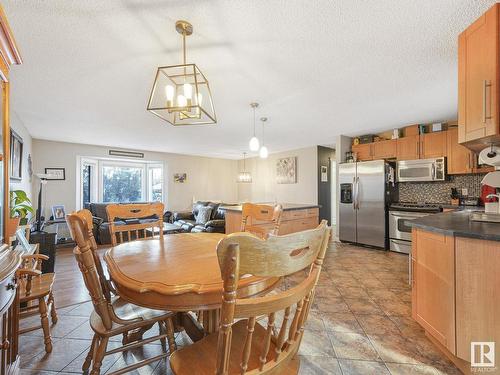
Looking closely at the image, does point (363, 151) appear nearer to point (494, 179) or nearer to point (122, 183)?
point (494, 179)

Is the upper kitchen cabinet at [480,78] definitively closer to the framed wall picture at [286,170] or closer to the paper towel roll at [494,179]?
the paper towel roll at [494,179]

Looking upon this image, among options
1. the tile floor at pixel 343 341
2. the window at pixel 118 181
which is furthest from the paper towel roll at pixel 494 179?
the window at pixel 118 181

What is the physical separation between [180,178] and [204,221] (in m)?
2.23

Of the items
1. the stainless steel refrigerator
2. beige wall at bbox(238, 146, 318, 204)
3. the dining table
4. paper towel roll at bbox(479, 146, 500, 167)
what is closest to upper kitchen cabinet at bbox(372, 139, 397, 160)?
the stainless steel refrigerator

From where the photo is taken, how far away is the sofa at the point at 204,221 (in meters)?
4.64

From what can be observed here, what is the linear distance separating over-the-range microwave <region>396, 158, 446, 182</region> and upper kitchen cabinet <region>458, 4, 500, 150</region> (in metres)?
2.34

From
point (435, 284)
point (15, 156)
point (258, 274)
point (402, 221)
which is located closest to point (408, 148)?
point (402, 221)

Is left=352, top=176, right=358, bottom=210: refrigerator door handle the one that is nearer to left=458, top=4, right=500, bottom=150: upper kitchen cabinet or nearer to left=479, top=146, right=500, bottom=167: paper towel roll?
left=479, top=146, right=500, bottom=167: paper towel roll

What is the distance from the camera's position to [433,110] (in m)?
3.31

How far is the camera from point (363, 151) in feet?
15.3

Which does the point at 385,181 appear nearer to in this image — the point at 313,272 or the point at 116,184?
the point at 313,272

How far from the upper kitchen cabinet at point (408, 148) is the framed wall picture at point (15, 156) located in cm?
586

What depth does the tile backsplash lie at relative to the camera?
3709 millimetres

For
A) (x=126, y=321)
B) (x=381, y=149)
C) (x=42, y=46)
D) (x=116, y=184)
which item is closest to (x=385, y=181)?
(x=381, y=149)
